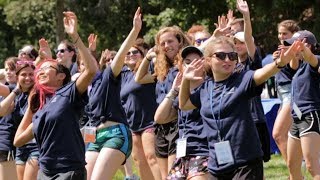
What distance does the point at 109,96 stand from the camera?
8.14 meters

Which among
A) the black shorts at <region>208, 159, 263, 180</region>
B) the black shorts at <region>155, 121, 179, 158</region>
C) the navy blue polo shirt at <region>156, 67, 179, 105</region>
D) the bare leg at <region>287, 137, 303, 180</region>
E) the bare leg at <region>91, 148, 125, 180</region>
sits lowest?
the bare leg at <region>287, 137, 303, 180</region>

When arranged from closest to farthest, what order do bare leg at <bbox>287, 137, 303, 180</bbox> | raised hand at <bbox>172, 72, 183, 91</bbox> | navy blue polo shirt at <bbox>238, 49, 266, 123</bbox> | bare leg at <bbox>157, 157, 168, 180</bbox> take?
raised hand at <bbox>172, 72, 183, 91</bbox> < navy blue polo shirt at <bbox>238, 49, 266, 123</bbox> < bare leg at <bbox>157, 157, 168, 180</bbox> < bare leg at <bbox>287, 137, 303, 180</bbox>

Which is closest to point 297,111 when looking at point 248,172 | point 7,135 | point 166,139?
point 166,139

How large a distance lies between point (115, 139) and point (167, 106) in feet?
3.45

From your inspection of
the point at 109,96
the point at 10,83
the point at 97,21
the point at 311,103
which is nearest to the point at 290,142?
the point at 311,103

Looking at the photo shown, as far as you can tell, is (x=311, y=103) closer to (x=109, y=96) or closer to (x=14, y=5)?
(x=109, y=96)

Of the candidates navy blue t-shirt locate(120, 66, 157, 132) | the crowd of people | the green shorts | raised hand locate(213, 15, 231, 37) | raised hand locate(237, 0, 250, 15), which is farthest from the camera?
navy blue t-shirt locate(120, 66, 157, 132)

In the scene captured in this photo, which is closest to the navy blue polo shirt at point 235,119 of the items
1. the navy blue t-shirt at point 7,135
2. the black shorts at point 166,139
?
the black shorts at point 166,139

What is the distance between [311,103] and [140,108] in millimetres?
2135

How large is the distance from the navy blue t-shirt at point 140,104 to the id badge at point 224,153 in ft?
10.6

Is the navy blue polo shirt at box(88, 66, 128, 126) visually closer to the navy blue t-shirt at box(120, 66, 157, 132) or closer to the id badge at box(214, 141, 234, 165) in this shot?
the navy blue t-shirt at box(120, 66, 157, 132)

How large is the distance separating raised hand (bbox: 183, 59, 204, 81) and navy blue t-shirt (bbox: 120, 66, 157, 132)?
278 centimetres

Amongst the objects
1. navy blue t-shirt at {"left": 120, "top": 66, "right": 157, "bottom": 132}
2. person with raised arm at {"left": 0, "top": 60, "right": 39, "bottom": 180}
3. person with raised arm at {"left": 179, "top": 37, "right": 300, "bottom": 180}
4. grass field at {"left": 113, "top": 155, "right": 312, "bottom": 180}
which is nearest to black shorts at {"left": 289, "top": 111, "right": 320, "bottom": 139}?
navy blue t-shirt at {"left": 120, "top": 66, "right": 157, "bottom": 132}

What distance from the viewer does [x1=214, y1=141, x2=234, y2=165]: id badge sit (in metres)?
5.90
